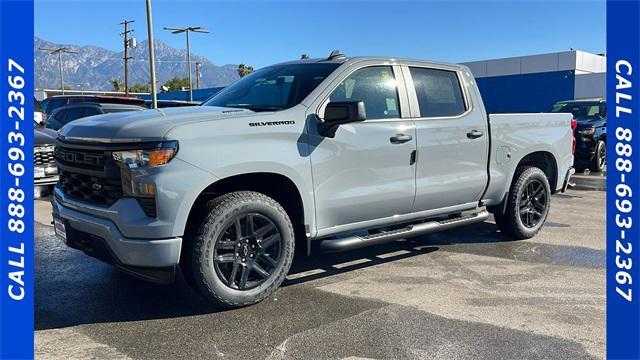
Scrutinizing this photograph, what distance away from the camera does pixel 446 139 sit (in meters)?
5.19

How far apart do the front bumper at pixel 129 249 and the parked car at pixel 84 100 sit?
9.96 meters

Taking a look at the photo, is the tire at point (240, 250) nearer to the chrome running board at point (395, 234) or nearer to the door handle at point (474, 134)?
the chrome running board at point (395, 234)

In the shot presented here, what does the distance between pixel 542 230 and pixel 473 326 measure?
352 cm

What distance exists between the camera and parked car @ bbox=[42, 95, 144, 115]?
13.2m

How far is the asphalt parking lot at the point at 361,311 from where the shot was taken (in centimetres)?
343

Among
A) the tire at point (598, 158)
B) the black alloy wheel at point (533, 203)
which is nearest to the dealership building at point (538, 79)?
the tire at point (598, 158)

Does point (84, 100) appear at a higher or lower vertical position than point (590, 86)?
lower

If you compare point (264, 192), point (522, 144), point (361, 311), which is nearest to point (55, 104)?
point (264, 192)

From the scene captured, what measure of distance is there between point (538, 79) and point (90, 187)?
32.1 m

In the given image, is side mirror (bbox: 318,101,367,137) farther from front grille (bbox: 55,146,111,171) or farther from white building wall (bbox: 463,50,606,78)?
white building wall (bbox: 463,50,606,78)

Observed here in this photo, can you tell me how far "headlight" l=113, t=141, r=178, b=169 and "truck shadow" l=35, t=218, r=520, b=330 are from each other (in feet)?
3.81

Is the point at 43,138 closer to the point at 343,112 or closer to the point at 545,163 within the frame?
the point at 343,112

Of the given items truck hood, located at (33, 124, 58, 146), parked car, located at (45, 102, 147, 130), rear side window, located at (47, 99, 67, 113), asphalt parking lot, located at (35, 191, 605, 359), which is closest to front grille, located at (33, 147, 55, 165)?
truck hood, located at (33, 124, 58, 146)

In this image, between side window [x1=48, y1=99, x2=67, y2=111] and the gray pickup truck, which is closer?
the gray pickup truck
